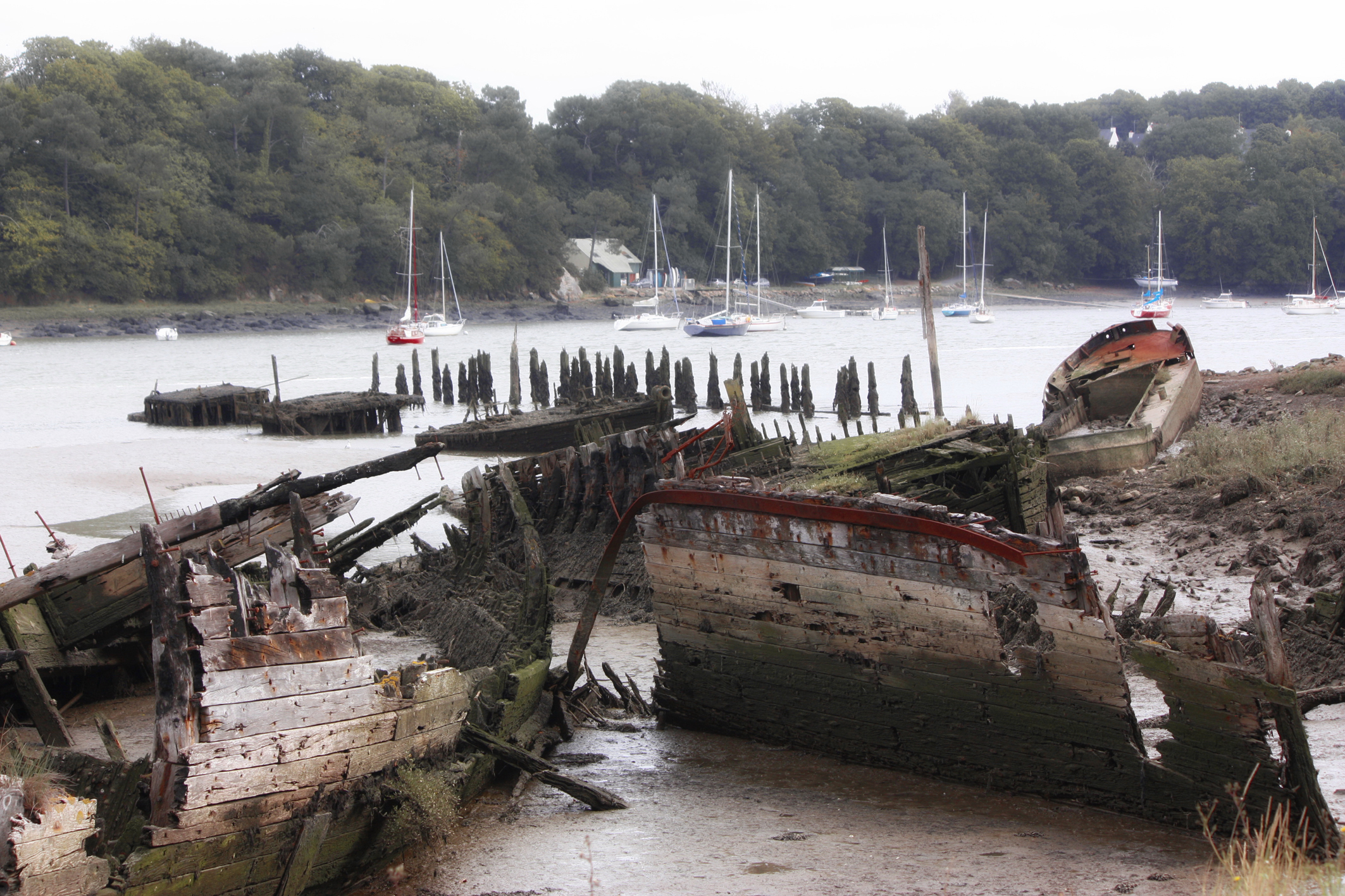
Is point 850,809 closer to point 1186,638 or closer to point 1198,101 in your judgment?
point 1186,638

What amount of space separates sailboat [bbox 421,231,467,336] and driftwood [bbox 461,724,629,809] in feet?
218

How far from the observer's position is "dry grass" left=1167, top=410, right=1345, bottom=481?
13.0m

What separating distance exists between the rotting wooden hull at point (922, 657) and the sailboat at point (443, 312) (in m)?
66.0

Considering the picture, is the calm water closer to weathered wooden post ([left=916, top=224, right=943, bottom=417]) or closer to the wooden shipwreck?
weathered wooden post ([left=916, top=224, right=943, bottom=417])

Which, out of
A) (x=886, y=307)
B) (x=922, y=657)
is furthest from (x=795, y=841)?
(x=886, y=307)

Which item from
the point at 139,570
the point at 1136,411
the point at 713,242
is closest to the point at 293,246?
the point at 713,242

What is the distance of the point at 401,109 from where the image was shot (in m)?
97.4

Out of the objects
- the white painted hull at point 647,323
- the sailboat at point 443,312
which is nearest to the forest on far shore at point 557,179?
the sailboat at point 443,312

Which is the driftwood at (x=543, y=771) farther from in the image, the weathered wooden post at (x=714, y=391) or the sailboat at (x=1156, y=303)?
the sailboat at (x=1156, y=303)

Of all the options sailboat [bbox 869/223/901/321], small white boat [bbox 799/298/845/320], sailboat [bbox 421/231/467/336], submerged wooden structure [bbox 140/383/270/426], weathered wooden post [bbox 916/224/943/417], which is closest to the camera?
weathered wooden post [bbox 916/224/943/417]

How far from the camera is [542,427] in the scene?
24.0m

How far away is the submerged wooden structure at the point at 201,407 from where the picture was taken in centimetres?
3203

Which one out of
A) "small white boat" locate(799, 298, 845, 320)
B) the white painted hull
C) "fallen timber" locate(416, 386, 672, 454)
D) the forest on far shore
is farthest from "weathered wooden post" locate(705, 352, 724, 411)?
"small white boat" locate(799, 298, 845, 320)

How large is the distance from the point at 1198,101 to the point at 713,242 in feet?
269
